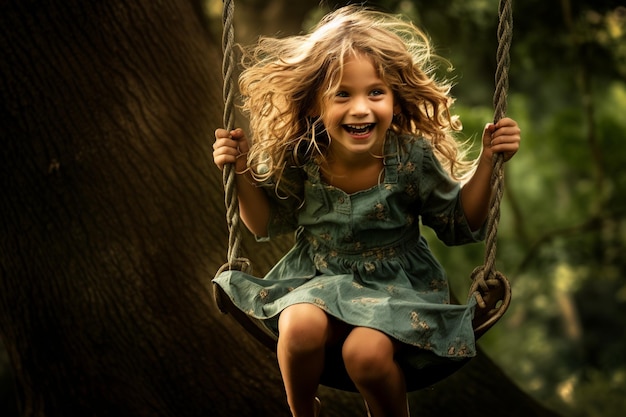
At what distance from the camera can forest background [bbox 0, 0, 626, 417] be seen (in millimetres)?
5484

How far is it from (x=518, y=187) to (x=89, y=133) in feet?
23.7

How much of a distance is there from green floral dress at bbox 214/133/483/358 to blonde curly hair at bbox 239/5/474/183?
74 mm

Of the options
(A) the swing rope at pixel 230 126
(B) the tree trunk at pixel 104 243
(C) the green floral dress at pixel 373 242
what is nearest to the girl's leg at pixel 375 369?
(C) the green floral dress at pixel 373 242

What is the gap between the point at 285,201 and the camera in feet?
8.80

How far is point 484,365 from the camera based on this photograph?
3.43 m

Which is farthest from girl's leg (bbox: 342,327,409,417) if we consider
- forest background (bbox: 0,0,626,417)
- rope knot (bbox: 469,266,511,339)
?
forest background (bbox: 0,0,626,417)

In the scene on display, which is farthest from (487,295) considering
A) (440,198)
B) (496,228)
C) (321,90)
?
(321,90)

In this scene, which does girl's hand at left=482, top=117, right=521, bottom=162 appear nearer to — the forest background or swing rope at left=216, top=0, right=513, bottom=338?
swing rope at left=216, top=0, right=513, bottom=338

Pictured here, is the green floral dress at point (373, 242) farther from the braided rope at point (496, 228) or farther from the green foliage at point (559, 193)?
the green foliage at point (559, 193)

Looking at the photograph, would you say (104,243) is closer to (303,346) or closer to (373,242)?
(373,242)

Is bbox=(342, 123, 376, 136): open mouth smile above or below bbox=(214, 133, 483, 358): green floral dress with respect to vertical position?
above

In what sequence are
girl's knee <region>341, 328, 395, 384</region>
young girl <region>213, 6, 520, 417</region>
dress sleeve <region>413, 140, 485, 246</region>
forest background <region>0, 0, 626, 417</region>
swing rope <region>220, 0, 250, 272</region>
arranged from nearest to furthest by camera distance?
girl's knee <region>341, 328, 395, 384</region> < young girl <region>213, 6, 520, 417</region> < swing rope <region>220, 0, 250, 272</region> < dress sleeve <region>413, 140, 485, 246</region> < forest background <region>0, 0, 626, 417</region>

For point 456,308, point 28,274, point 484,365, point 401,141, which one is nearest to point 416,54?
point 401,141

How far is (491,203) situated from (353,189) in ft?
1.33
